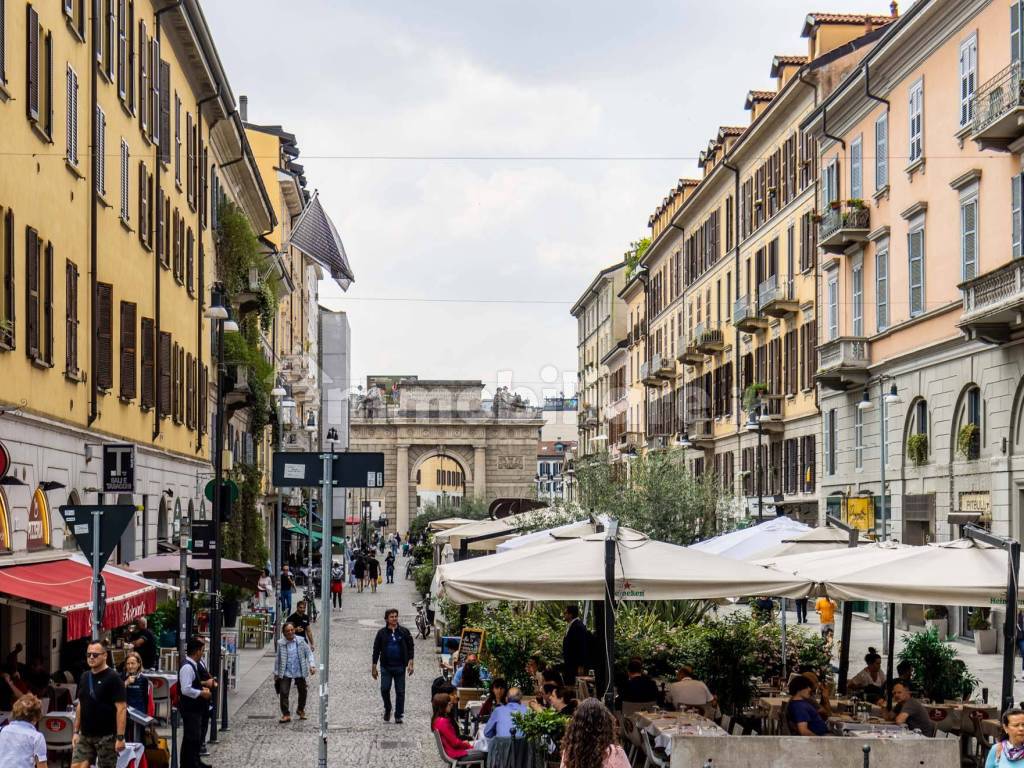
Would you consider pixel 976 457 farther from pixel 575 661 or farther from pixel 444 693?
pixel 444 693

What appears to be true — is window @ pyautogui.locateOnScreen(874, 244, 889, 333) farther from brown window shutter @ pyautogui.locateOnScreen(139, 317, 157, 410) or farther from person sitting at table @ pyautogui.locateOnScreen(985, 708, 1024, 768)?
person sitting at table @ pyautogui.locateOnScreen(985, 708, 1024, 768)

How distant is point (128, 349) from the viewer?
28.0 metres

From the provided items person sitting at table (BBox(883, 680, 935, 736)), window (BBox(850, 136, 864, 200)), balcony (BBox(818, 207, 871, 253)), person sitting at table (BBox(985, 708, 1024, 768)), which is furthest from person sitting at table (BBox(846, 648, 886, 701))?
window (BBox(850, 136, 864, 200))

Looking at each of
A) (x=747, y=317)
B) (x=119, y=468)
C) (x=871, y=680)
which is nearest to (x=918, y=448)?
(x=747, y=317)

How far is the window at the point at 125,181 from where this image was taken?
27891 millimetres

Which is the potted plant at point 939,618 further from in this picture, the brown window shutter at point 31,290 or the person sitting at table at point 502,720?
the person sitting at table at point 502,720

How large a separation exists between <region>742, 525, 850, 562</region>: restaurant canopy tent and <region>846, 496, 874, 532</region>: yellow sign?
774 inches

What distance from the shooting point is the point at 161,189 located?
3262cm

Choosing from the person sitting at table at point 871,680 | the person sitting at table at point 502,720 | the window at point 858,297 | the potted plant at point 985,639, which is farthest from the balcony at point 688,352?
the person sitting at table at point 502,720

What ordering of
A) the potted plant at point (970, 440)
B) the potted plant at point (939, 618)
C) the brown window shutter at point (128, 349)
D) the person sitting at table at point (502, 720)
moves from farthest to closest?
1. the potted plant at point (939, 618)
2. the potted plant at point (970, 440)
3. the brown window shutter at point (128, 349)
4. the person sitting at table at point (502, 720)

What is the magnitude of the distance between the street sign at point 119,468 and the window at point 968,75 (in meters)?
18.1

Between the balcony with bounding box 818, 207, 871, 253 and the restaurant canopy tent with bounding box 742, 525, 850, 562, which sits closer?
the restaurant canopy tent with bounding box 742, 525, 850, 562

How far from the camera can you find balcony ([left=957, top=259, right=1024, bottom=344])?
28.0m

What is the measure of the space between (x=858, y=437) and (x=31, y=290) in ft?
86.5
